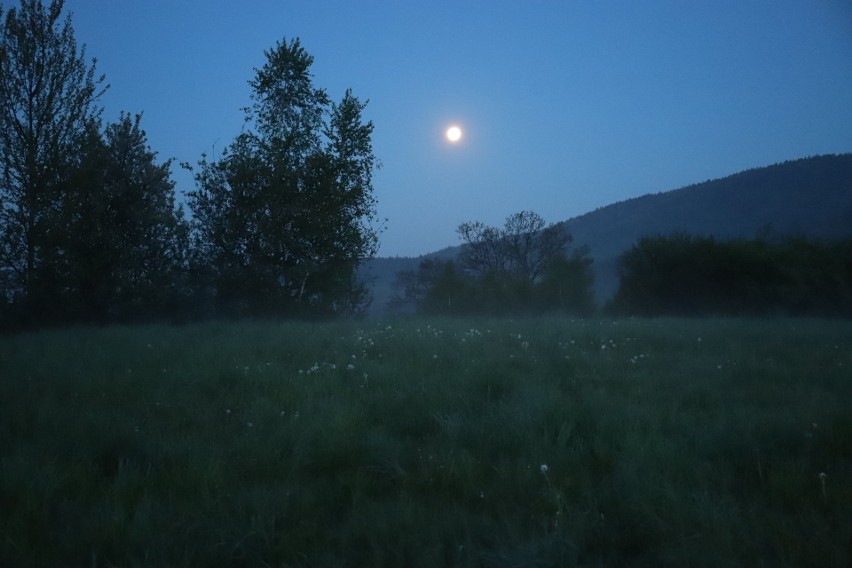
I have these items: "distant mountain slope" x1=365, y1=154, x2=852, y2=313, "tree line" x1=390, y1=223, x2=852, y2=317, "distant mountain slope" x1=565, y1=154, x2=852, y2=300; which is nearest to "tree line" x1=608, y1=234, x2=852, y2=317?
"tree line" x1=390, y1=223, x2=852, y2=317

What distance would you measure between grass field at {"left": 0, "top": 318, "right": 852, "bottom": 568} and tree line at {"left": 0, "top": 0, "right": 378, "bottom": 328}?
440 inches

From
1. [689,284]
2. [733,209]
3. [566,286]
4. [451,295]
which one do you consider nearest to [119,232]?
[451,295]

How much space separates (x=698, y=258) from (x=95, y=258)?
25.4 m

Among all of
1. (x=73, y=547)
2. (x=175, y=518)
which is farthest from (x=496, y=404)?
(x=73, y=547)

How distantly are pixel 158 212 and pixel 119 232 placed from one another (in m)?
1.27

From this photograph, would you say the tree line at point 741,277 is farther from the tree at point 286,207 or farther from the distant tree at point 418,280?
the distant tree at point 418,280

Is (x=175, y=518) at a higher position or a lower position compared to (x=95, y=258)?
lower

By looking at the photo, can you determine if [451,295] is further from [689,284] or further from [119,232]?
[119,232]

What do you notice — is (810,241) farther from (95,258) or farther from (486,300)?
(95,258)

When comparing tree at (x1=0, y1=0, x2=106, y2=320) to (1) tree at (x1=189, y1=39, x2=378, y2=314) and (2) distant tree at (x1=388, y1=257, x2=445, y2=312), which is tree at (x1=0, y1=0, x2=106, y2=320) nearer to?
(1) tree at (x1=189, y1=39, x2=378, y2=314)

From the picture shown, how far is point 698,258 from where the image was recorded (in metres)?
27.5

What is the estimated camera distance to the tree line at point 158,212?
16.9 meters

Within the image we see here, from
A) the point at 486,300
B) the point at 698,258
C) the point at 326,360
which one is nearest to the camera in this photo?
the point at 326,360

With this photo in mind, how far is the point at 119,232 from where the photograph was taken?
17.3 metres
